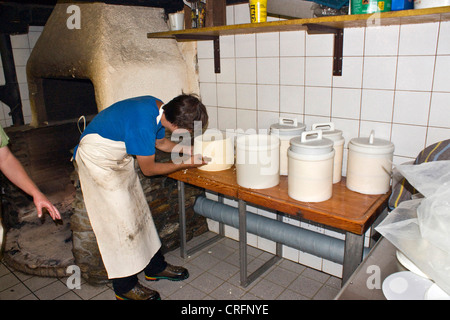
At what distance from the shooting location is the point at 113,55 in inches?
101

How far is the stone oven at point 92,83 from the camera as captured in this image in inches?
101

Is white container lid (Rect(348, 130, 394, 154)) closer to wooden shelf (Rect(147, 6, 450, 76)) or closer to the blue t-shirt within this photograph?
wooden shelf (Rect(147, 6, 450, 76))

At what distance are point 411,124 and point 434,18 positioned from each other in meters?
0.55

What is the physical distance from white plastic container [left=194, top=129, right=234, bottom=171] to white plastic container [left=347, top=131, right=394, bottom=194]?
79cm

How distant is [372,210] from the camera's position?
1.74m

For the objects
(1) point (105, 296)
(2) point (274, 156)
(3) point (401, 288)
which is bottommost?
(1) point (105, 296)

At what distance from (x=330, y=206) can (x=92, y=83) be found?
209 centimetres

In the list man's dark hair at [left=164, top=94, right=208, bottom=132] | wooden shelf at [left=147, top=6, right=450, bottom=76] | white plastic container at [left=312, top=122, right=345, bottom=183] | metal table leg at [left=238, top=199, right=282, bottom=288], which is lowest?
metal table leg at [left=238, top=199, right=282, bottom=288]

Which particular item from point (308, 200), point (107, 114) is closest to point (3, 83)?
point (107, 114)

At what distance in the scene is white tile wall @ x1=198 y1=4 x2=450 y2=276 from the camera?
186 centimetres

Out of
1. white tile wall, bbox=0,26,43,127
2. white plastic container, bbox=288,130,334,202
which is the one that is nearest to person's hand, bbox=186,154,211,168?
white plastic container, bbox=288,130,334,202

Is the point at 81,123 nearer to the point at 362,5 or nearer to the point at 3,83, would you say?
the point at 3,83

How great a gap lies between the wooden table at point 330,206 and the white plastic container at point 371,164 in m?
0.05

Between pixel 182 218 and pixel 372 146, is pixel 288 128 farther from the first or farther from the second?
pixel 182 218
